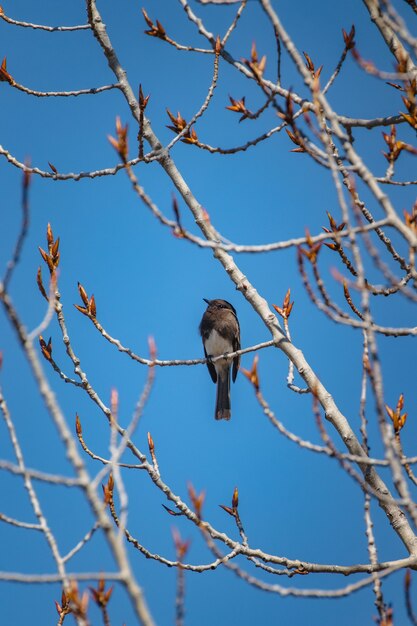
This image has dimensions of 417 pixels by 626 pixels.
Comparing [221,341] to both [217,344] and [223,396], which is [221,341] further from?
[223,396]

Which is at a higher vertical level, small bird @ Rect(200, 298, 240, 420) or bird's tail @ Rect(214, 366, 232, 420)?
small bird @ Rect(200, 298, 240, 420)

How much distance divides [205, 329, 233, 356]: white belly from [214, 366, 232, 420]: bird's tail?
236 millimetres

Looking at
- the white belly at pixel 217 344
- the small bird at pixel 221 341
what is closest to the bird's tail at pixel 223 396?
the small bird at pixel 221 341

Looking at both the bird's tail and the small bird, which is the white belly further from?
the bird's tail

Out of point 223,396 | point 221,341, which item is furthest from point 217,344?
point 223,396

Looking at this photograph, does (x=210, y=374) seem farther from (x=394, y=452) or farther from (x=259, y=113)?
(x=394, y=452)

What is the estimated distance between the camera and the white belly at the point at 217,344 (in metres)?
8.32

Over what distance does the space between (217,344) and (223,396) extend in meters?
0.62

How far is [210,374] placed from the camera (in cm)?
868

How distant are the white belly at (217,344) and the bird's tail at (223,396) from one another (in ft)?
0.78

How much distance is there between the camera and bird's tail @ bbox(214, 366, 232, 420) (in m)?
7.91

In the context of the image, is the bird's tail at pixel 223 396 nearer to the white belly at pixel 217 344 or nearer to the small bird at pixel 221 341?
the small bird at pixel 221 341

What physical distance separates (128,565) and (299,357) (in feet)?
8.27

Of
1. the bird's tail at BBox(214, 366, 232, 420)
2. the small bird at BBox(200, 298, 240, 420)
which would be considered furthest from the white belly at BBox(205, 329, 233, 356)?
the bird's tail at BBox(214, 366, 232, 420)
